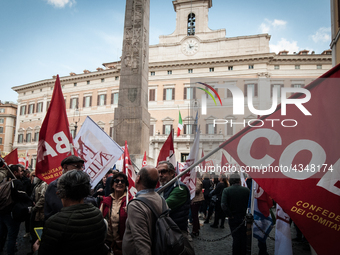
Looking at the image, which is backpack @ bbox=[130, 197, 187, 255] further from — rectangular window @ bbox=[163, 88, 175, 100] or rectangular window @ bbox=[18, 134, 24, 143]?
rectangular window @ bbox=[18, 134, 24, 143]

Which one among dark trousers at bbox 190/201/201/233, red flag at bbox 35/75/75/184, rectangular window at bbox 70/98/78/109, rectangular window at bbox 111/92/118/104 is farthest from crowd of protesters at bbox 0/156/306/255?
rectangular window at bbox 70/98/78/109

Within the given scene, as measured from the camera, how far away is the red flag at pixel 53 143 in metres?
3.48

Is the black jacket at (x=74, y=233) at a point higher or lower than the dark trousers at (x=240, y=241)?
higher

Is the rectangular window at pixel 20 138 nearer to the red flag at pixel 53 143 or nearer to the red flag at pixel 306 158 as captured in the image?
the red flag at pixel 53 143

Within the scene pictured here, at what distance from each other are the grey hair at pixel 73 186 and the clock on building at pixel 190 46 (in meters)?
32.5

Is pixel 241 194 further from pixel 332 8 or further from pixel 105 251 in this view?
pixel 332 8

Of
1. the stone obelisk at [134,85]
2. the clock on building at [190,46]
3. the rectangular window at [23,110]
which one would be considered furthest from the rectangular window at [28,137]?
the stone obelisk at [134,85]

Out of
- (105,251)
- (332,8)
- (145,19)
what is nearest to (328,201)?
(105,251)

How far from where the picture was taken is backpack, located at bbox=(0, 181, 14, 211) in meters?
3.74

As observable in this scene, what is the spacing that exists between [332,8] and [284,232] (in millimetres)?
6547

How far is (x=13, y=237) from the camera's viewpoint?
12.8ft

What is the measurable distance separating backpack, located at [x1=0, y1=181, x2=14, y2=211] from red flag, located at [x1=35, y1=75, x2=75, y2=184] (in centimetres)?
75

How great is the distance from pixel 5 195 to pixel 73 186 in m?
2.72

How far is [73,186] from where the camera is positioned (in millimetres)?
1728
